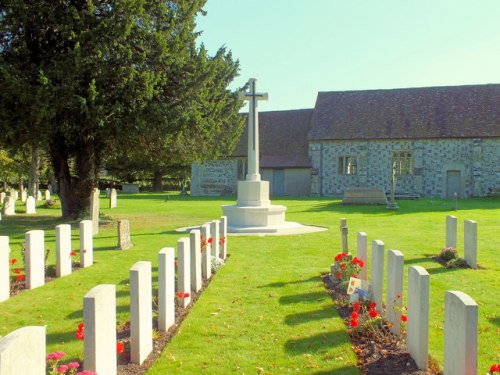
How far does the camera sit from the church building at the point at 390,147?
3278 cm

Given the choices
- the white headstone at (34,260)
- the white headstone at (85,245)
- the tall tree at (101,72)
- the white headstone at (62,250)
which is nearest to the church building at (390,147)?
the tall tree at (101,72)

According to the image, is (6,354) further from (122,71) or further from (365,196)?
(365,196)

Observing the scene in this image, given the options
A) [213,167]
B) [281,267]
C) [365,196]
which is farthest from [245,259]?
[213,167]

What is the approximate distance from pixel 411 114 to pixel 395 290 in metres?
31.6

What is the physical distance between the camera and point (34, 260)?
7.74m

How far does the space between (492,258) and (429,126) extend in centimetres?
2530

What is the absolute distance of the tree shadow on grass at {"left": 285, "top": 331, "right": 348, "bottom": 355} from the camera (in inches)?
195

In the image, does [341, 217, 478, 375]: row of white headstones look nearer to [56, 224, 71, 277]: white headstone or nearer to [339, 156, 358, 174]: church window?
[56, 224, 71, 277]: white headstone

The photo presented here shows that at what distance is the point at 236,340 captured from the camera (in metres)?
5.24

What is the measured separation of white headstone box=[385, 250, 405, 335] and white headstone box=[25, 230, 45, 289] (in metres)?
5.68

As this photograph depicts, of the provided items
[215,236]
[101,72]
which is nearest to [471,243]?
[215,236]

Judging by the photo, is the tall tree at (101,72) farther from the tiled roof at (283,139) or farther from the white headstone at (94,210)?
the tiled roof at (283,139)

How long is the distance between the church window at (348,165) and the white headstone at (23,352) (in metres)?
33.5

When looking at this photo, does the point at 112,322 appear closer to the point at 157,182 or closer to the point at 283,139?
the point at 283,139
